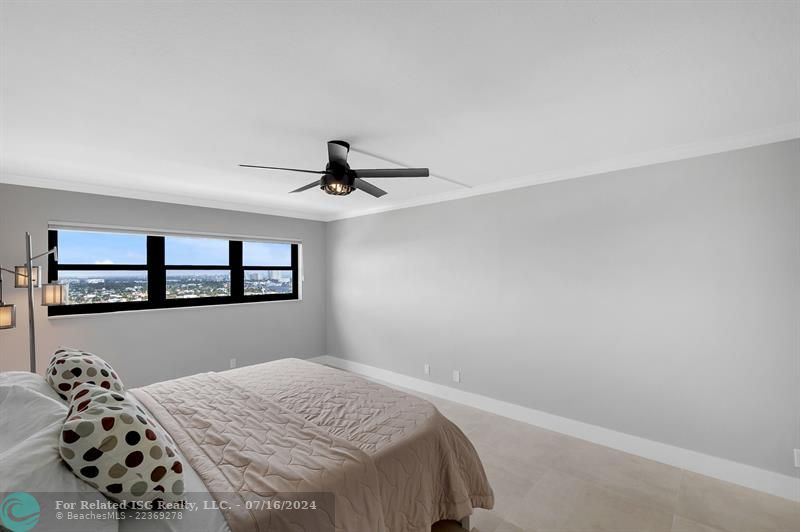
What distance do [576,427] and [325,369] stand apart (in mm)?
2288

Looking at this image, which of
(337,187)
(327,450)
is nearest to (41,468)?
(327,450)

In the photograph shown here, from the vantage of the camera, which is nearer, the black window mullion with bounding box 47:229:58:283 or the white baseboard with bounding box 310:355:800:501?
the white baseboard with bounding box 310:355:800:501

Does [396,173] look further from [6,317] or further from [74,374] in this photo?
[6,317]

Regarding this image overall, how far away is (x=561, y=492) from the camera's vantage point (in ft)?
7.79

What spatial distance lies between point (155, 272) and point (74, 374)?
2538 mm

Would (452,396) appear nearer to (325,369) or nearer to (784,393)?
(325,369)

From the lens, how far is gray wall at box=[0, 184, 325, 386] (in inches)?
128

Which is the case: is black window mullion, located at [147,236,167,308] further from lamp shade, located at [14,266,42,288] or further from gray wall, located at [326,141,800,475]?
gray wall, located at [326,141,800,475]

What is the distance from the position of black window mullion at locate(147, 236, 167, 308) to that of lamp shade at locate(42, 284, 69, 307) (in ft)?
3.93

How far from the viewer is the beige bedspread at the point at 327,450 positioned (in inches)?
57.1

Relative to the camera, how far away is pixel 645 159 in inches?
110

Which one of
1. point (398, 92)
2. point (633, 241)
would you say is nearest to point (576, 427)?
point (633, 241)

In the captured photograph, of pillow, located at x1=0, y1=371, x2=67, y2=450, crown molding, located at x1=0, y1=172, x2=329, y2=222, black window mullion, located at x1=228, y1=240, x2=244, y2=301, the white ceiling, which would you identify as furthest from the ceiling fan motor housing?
black window mullion, located at x1=228, y1=240, x2=244, y2=301

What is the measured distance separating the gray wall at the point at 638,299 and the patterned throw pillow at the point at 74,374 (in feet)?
10.1
